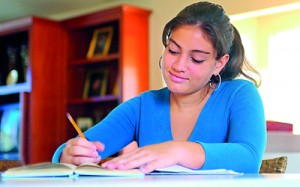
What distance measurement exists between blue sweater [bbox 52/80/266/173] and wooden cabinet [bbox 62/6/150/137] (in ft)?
9.64

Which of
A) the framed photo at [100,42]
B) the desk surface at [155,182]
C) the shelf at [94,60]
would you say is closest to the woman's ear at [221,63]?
the desk surface at [155,182]

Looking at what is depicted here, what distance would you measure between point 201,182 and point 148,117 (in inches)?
32.1

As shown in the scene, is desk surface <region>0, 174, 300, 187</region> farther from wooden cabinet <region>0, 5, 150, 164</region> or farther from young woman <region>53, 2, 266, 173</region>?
wooden cabinet <region>0, 5, 150, 164</region>

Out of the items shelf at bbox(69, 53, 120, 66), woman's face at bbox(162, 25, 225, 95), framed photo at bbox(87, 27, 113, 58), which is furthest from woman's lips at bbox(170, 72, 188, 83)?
framed photo at bbox(87, 27, 113, 58)

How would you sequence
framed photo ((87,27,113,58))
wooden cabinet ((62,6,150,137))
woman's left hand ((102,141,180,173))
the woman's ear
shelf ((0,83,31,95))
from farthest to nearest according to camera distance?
1. shelf ((0,83,31,95))
2. framed photo ((87,27,113,58))
3. wooden cabinet ((62,6,150,137))
4. the woman's ear
5. woman's left hand ((102,141,180,173))

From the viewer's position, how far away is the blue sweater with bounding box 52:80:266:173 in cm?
119

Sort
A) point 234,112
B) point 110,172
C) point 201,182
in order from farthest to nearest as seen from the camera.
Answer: point 234,112
point 110,172
point 201,182

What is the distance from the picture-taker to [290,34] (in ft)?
15.0

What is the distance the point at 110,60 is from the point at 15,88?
99 cm

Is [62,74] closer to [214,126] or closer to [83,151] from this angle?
[214,126]

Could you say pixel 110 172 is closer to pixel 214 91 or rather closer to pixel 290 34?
pixel 214 91

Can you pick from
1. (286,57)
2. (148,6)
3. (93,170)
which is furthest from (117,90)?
(93,170)

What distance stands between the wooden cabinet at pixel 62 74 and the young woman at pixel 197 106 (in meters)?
3.00

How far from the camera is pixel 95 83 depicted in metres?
5.09
